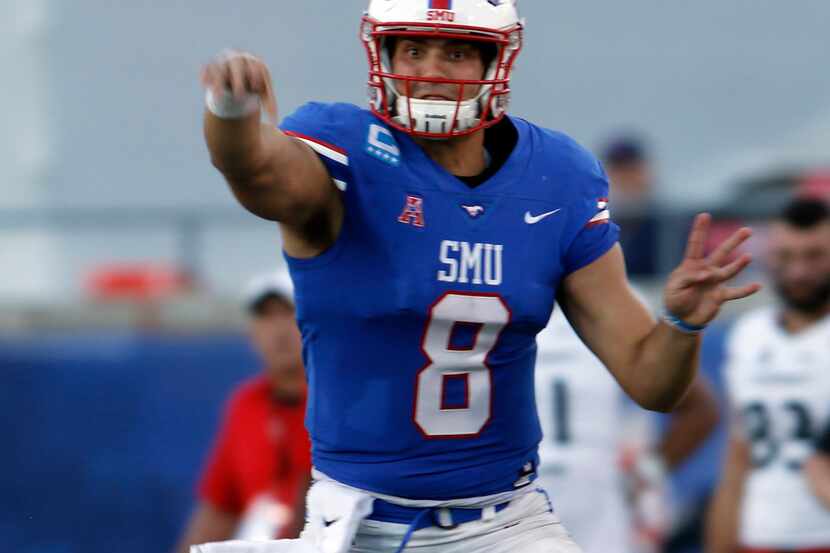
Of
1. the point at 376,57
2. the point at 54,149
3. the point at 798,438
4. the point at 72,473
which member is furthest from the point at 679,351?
the point at 54,149

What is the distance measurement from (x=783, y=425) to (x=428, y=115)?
10.4 ft

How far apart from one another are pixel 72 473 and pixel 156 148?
1846 millimetres

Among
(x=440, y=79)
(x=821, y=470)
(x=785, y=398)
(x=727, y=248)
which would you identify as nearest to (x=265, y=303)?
(x=785, y=398)

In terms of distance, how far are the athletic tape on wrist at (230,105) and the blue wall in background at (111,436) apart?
15.7ft

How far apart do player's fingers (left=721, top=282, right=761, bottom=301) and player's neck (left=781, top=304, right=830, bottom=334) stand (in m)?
3.05

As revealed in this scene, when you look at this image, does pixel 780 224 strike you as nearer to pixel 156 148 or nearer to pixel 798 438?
pixel 798 438

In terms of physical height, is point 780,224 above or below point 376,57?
below

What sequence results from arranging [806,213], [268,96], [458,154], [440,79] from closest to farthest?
[268,96] < [440,79] < [458,154] < [806,213]

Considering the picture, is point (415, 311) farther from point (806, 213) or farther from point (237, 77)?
point (806, 213)

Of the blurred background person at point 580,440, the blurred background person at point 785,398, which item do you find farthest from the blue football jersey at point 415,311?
the blurred background person at point 785,398

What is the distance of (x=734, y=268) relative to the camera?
11.9 ft

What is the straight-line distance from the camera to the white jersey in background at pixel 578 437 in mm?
5754

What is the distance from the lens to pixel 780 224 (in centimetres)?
671

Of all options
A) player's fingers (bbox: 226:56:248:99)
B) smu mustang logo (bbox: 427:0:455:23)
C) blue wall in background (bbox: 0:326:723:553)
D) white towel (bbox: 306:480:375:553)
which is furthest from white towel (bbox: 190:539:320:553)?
blue wall in background (bbox: 0:326:723:553)
